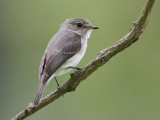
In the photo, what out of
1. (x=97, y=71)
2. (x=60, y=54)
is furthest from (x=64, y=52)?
(x=97, y=71)

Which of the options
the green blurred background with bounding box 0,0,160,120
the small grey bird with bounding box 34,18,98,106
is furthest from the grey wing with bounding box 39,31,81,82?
Result: the green blurred background with bounding box 0,0,160,120

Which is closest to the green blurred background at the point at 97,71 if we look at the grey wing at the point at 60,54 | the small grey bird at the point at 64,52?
the small grey bird at the point at 64,52

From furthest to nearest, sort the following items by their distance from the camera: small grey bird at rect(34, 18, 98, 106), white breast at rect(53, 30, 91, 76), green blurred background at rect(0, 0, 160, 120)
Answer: green blurred background at rect(0, 0, 160, 120) < white breast at rect(53, 30, 91, 76) < small grey bird at rect(34, 18, 98, 106)

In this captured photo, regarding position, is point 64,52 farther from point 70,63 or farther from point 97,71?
point 97,71

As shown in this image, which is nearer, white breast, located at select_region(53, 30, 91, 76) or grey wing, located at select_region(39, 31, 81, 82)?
grey wing, located at select_region(39, 31, 81, 82)

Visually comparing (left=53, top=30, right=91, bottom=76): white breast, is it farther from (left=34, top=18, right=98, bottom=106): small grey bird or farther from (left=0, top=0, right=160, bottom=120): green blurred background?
(left=0, top=0, right=160, bottom=120): green blurred background

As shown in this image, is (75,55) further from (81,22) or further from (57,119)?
(57,119)

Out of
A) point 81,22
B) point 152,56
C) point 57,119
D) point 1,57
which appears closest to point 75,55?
point 81,22
